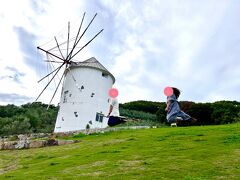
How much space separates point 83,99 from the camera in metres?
35.7

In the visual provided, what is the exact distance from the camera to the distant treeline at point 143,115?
37.9 meters

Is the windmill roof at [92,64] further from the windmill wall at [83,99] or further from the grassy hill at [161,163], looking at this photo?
the grassy hill at [161,163]

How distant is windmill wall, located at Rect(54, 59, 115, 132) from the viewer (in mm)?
35250

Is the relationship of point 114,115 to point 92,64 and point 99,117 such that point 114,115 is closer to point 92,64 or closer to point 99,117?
point 99,117

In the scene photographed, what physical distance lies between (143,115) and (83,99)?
1693cm

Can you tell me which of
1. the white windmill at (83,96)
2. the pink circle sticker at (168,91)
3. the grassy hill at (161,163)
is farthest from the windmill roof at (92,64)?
the grassy hill at (161,163)

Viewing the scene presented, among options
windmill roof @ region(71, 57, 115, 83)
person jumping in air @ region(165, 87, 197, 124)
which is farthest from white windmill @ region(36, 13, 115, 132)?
person jumping in air @ region(165, 87, 197, 124)

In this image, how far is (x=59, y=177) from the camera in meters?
10.6

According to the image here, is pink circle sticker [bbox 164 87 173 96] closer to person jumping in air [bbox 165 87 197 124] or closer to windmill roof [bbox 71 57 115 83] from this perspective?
person jumping in air [bbox 165 87 197 124]

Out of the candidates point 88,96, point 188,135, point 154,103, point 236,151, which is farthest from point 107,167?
point 154,103

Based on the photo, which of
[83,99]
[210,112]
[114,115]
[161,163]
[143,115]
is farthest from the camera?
[143,115]

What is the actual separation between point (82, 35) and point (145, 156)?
97.5ft

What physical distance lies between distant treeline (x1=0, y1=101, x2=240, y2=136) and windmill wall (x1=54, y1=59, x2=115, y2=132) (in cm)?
396

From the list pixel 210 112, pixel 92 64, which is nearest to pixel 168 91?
pixel 92 64
